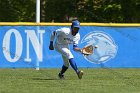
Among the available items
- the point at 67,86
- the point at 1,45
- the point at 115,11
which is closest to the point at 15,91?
the point at 67,86

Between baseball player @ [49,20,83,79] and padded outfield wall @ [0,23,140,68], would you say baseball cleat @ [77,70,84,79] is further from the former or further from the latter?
padded outfield wall @ [0,23,140,68]

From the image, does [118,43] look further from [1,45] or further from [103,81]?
[103,81]

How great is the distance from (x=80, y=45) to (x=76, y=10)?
11.8m

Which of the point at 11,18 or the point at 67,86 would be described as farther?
the point at 11,18

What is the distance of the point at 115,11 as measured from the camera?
30266mm

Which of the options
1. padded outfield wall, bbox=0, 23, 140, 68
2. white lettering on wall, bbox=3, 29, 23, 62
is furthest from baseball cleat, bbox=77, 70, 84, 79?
white lettering on wall, bbox=3, 29, 23, 62

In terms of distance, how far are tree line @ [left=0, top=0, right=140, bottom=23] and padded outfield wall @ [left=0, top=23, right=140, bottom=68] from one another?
9.41 metres

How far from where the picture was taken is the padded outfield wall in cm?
1970

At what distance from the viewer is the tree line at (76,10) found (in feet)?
99.1

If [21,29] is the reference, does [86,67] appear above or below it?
below

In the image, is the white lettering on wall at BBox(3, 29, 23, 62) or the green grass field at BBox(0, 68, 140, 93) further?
the white lettering on wall at BBox(3, 29, 23, 62)

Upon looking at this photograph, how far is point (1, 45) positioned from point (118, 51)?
4.23m

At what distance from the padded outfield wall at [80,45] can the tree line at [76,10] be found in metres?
9.41

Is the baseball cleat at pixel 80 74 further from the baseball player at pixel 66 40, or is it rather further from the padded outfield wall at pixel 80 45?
the padded outfield wall at pixel 80 45
